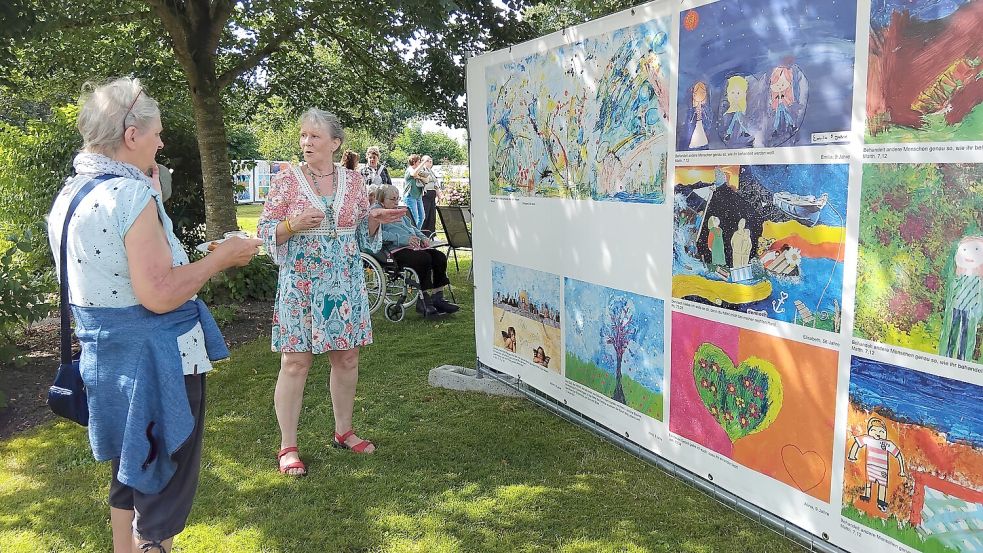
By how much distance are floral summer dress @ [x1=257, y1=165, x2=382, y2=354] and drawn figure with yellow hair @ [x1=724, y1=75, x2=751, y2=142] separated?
1.93m

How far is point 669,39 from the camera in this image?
307 cm

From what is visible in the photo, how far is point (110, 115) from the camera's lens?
201 cm

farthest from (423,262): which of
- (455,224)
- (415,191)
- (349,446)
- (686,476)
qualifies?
(415,191)

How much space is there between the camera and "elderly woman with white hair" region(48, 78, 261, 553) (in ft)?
6.41

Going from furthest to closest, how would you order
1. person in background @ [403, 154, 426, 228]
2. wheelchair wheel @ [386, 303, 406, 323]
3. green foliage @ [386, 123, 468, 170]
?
green foliage @ [386, 123, 468, 170] → person in background @ [403, 154, 426, 228] → wheelchair wheel @ [386, 303, 406, 323]

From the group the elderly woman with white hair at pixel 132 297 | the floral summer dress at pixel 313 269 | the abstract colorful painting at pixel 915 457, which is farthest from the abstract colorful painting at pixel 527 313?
the elderly woman with white hair at pixel 132 297

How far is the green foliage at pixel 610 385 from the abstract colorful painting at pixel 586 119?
918 mm

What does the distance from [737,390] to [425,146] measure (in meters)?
52.4

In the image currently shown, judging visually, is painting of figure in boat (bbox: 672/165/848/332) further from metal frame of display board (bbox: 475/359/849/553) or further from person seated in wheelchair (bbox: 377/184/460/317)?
person seated in wheelchair (bbox: 377/184/460/317)

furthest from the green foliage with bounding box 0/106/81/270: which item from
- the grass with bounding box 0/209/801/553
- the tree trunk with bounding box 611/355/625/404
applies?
the tree trunk with bounding box 611/355/625/404

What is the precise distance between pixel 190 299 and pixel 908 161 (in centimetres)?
227

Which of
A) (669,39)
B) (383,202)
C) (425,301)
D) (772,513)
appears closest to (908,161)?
(669,39)

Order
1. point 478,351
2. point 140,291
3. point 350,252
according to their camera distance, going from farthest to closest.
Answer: point 478,351, point 350,252, point 140,291

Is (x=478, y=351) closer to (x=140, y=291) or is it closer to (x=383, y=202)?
(x=383, y=202)
